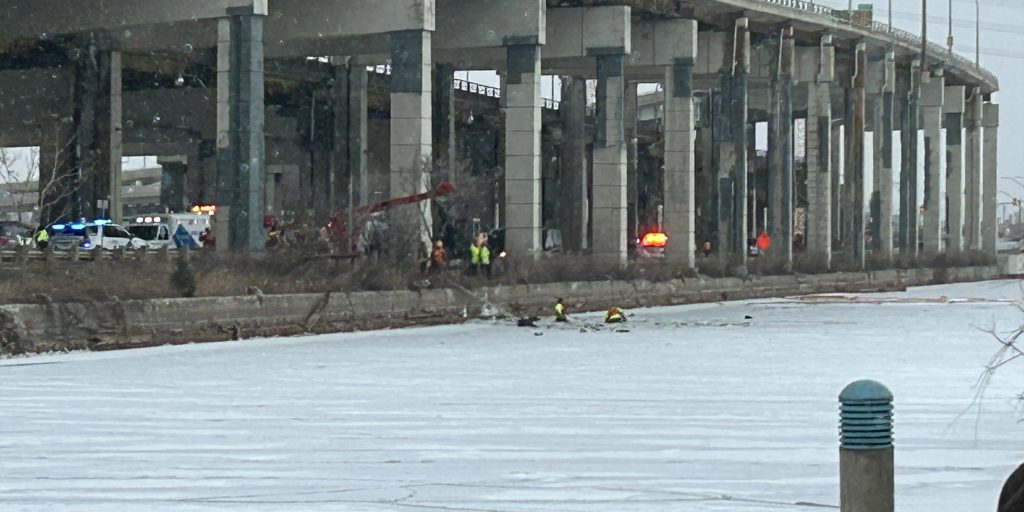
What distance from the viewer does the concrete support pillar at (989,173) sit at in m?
118

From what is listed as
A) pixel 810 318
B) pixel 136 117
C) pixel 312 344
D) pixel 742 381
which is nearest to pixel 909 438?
pixel 742 381

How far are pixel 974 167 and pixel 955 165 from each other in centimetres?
457

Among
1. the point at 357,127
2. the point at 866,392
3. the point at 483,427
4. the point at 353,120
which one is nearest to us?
the point at 866,392

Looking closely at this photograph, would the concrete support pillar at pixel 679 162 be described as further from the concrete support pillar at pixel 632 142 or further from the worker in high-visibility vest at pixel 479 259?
the worker in high-visibility vest at pixel 479 259

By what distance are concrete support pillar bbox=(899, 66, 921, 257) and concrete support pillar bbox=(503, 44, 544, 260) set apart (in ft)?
134

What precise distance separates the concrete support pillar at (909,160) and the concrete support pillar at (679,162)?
1103 inches

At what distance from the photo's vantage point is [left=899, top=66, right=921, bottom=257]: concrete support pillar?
9588 centimetres

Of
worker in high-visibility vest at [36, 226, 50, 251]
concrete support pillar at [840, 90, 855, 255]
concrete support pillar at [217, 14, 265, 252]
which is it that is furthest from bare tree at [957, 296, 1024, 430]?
concrete support pillar at [840, 90, 855, 255]

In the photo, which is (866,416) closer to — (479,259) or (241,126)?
(479,259)

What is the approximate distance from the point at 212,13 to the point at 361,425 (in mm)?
35099

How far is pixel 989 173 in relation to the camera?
119875mm

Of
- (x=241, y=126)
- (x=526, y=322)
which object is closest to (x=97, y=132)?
(x=241, y=126)

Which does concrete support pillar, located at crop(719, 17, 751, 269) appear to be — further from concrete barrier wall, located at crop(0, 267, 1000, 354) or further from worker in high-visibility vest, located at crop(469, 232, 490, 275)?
worker in high-visibility vest, located at crop(469, 232, 490, 275)

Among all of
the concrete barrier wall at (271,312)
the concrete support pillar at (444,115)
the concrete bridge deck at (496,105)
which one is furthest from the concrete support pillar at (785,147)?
the concrete barrier wall at (271,312)
